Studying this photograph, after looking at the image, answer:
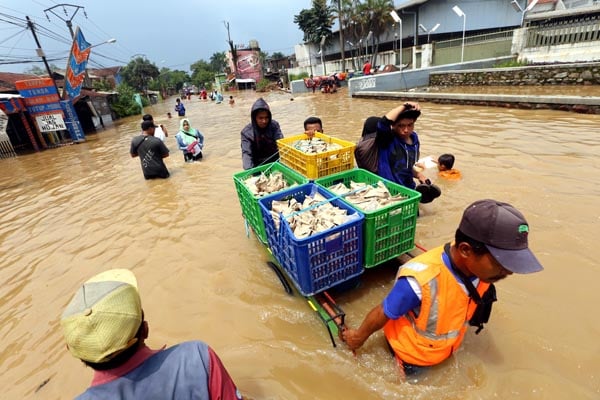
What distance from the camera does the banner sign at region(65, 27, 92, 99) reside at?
13.0 metres

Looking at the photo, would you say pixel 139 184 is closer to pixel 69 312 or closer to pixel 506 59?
pixel 69 312

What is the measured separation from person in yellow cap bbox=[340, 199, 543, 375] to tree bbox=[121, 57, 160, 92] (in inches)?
2529

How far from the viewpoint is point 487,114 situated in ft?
32.2

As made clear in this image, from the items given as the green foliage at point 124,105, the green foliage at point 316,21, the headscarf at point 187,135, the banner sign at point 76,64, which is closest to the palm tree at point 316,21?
the green foliage at point 316,21

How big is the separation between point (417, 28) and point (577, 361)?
34.0 meters

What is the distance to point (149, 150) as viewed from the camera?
685 centimetres

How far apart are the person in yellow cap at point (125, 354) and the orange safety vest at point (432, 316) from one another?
3.47 ft

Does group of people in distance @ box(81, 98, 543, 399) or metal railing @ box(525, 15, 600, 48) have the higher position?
metal railing @ box(525, 15, 600, 48)

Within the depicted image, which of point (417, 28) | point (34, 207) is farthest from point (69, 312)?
point (417, 28)

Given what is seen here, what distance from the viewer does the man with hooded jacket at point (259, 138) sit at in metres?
4.05

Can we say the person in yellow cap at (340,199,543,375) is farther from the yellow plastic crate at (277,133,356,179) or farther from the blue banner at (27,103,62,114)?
the blue banner at (27,103,62,114)

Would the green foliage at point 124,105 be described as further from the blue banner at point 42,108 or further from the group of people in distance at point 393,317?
the group of people in distance at point 393,317

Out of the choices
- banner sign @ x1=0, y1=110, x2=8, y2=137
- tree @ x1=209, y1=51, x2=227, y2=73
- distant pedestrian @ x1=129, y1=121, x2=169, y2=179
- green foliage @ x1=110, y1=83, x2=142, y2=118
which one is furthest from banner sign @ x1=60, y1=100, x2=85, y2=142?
tree @ x1=209, y1=51, x2=227, y2=73

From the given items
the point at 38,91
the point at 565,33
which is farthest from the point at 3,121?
the point at 565,33
